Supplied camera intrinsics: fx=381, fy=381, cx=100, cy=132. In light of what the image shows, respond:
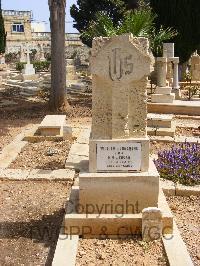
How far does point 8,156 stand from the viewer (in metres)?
6.95

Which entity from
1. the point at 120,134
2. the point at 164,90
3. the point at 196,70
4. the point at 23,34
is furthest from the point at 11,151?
the point at 23,34

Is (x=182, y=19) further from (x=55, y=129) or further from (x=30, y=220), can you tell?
(x=30, y=220)

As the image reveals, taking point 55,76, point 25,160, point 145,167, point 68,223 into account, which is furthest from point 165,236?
point 55,76

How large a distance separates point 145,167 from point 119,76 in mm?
1045

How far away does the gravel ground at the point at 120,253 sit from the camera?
3652 millimetres

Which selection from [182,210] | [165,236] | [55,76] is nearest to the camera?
[165,236]

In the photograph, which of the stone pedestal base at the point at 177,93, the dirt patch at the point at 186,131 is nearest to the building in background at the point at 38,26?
the stone pedestal base at the point at 177,93

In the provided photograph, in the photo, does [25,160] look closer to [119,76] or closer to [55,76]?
[119,76]

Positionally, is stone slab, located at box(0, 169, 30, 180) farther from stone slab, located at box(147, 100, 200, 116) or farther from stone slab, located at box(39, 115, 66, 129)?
stone slab, located at box(147, 100, 200, 116)

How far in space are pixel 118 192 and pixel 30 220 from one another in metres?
1.18

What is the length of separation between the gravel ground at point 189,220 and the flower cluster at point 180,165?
434 millimetres

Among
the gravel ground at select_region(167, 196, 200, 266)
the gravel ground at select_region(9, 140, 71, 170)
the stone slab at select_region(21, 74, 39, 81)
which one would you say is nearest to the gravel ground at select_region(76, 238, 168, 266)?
the gravel ground at select_region(167, 196, 200, 266)

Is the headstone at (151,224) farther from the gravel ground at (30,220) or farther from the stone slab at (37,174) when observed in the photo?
the stone slab at (37,174)

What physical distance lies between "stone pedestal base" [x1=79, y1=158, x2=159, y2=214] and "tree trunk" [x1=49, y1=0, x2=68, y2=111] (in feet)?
23.9
